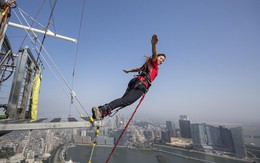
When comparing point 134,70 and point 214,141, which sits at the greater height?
point 134,70

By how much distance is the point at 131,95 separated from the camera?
277 cm

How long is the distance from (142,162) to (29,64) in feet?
201

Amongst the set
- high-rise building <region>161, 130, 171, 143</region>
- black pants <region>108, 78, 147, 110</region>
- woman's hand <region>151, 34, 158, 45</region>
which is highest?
woman's hand <region>151, 34, 158, 45</region>

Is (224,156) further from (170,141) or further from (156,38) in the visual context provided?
(156,38)

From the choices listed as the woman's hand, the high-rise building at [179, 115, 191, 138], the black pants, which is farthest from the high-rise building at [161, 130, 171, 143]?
the woman's hand

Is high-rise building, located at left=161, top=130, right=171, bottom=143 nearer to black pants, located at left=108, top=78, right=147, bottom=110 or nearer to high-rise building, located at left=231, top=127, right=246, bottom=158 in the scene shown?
high-rise building, located at left=231, top=127, right=246, bottom=158

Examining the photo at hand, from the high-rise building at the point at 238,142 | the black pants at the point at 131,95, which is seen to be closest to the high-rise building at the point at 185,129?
the high-rise building at the point at 238,142

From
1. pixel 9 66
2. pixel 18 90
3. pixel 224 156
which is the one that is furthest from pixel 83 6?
pixel 224 156

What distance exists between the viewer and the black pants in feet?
8.58

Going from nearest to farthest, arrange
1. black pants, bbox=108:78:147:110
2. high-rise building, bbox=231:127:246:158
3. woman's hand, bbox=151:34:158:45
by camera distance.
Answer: woman's hand, bbox=151:34:158:45
black pants, bbox=108:78:147:110
high-rise building, bbox=231:127:246:158

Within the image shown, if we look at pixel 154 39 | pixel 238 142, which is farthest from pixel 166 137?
pixel 154 39

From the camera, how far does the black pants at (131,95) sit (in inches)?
103

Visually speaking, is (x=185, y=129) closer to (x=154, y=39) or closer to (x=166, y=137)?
(x=166, y=137)

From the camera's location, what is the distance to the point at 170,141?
85.9 m
